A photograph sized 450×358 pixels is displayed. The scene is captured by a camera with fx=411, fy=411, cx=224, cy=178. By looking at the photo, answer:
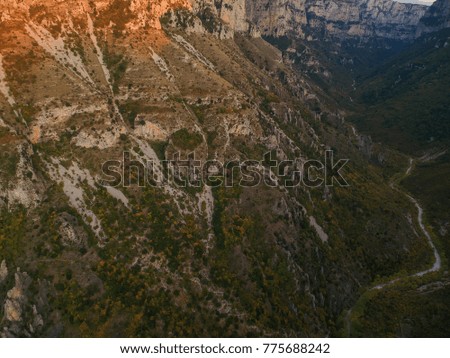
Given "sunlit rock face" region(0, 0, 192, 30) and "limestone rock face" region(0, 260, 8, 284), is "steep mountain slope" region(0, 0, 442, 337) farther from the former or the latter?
"sunlit rock face" region(0, 0, 192, 30)

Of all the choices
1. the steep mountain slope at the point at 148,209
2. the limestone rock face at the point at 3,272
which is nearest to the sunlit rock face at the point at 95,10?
the steep mountain slope at the point at 148,209

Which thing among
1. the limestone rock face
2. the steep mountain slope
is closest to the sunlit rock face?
the steep mountain slope

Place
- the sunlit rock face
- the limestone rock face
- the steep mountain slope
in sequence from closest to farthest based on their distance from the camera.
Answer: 1. the steep mountain slope
2. the limestone rock face
3. the sunlit rock face

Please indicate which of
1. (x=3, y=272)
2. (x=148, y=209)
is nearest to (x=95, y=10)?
(x=148, y=209)

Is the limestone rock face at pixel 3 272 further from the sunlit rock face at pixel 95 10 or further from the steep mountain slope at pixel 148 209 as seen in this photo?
the sunlit rock face at pixel 95 10

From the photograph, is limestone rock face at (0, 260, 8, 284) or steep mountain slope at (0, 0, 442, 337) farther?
limestone rock face at (0, 260, 8, 284)

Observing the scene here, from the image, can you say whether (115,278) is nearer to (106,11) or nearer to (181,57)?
(181,57)

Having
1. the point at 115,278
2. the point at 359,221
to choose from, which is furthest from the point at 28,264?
the point at 359,221

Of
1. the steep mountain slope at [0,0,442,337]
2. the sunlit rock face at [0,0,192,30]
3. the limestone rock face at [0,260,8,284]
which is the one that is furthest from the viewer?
the sunlit rock face at [0,0,192,30]
